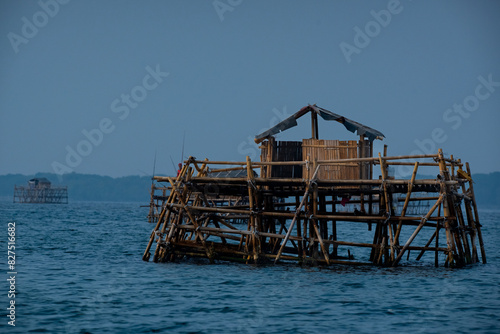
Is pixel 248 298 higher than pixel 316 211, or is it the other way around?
pixel 316 211

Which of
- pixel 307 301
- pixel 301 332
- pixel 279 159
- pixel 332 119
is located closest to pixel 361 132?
pixel 332 119

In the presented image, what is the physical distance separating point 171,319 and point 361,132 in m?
12.4

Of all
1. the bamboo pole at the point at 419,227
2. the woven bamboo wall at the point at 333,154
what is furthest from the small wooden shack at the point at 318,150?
the bamboo pole at the point at 419,227

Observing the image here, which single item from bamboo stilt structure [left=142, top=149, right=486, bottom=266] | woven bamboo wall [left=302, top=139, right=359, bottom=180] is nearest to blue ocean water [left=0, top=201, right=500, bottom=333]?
bamboo stilt structure [left=142, top=149, right=486, bottom=266]

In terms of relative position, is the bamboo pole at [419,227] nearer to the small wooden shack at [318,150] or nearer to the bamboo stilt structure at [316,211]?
the bamboo stilt structure at [316,211]

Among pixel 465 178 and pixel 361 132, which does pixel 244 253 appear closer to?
pixel 361 132

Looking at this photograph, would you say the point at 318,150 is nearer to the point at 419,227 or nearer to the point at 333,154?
the point at 333,154

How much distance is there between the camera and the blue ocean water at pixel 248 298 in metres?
17.1

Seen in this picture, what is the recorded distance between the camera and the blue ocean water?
17.1 m

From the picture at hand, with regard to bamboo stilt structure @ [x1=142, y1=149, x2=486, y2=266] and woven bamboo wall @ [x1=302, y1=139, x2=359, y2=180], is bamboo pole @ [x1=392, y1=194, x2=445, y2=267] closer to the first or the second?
bamboo stilt structure @ [x1=142, y1=149, x2=486, y2=266]

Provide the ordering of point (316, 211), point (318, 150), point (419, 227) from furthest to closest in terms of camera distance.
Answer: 1. point (318, 150)
2. point (316, 211)
3. point (419, 227)

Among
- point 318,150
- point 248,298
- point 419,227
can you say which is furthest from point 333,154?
point 248,298

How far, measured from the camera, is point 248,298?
2039 cm

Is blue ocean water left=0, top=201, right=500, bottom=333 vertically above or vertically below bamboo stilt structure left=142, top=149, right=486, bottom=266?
below
